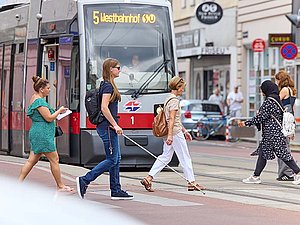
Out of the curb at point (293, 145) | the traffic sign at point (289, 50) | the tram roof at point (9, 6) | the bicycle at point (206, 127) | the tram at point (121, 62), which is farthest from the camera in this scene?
the bicycle at point (206, 127)

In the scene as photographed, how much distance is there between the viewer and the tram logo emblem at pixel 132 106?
61.5 feet

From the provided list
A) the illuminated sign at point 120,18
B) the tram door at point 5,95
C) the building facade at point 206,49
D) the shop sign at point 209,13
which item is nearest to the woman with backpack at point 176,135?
the illuminated sign at point 120,18

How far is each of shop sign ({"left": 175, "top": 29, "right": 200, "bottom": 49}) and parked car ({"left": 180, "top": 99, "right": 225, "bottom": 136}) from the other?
36.5 feet

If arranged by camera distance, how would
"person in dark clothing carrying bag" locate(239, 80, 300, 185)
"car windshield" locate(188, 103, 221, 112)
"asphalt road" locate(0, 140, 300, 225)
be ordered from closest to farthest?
"asphalt road" locate(0, 140, 300, 225), "person in dark clothing carrying bag" locate(239, 80, 300, 185), "car windshield" locate(188, 103, 221, 112)

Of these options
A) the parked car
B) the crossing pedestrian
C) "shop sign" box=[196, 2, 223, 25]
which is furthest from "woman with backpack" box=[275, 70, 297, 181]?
"shop sign" box=[196, 2, 223, 25]

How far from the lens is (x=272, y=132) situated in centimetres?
1612

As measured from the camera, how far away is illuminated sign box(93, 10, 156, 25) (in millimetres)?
18859

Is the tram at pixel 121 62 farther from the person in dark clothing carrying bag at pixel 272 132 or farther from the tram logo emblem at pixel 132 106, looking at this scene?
the person in dark clothing carrying bag at pixel 272 132

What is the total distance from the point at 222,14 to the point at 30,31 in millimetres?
25410

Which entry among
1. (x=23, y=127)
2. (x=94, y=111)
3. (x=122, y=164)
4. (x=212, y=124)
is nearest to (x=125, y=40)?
(x=122, y=164)

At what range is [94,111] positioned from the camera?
13.4 metres

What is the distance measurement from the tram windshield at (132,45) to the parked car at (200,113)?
54.7 ft

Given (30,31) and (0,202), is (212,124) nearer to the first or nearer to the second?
(30,31)

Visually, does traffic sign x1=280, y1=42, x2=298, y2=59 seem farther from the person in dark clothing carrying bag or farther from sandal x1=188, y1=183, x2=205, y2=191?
sandal x1=188, y1=183, x2=205, y2=191
